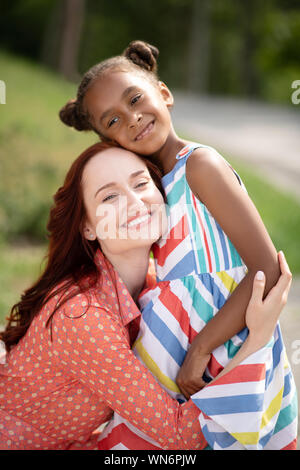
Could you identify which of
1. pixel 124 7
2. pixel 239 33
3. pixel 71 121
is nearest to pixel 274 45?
pixel 239 33

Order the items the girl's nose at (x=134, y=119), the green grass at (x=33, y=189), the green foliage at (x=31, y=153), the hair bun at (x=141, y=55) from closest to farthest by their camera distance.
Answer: the girl's nose at (x=134, y=119)
the hair bun at (x=141, y=55)
the green grass at (x=33, y=189)
the green foliage at (x=31, y=153)

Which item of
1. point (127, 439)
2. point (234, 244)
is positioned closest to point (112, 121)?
point (234, 244)

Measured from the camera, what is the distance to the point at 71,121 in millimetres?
2459

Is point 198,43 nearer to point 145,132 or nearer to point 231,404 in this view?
point 145,132

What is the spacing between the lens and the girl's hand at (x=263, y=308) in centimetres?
188

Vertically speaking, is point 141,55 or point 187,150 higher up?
point 141,55

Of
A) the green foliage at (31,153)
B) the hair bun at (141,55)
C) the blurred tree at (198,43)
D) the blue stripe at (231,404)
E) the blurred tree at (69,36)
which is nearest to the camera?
the blue stripe at (231,404)

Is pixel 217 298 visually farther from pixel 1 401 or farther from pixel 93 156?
pixel 1 401

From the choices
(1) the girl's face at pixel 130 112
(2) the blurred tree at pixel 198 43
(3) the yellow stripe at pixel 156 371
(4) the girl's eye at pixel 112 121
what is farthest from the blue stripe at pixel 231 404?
(2) the blurred tree at pixel 198 43

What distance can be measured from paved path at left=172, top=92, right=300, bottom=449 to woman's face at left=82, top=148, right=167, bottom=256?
3253 millimetres

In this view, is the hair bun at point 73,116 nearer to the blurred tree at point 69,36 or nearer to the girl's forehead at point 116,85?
the girl's forehead at point 116,85

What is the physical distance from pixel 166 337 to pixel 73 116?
39.5 inches

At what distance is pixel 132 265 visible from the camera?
221 cm

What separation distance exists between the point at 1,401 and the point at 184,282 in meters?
0.79
